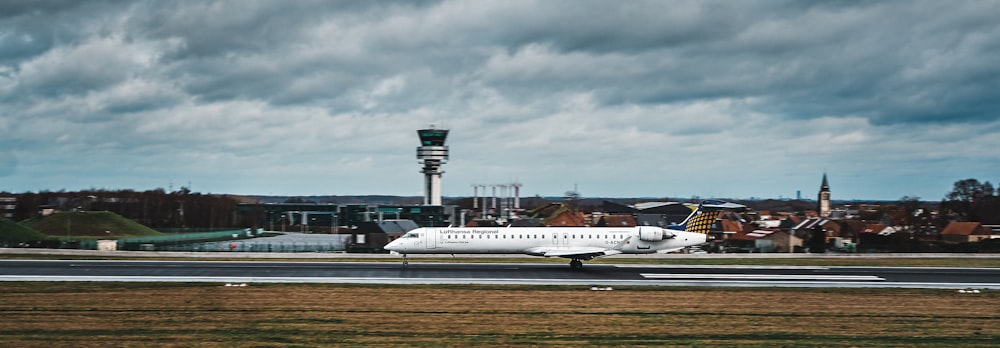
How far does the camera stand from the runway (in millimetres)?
34156

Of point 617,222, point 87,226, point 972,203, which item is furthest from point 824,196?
point 87,226

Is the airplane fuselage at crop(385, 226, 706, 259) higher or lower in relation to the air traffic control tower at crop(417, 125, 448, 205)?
lower

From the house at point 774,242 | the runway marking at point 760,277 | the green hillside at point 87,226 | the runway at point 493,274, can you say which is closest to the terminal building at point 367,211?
the green hillside at point 87,226

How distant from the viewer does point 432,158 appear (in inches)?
5256

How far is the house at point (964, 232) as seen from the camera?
282ft

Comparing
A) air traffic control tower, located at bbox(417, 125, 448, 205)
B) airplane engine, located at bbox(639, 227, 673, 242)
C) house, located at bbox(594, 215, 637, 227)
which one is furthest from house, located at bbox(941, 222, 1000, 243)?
air traffic control tower, located at bbox(417, 125, 448, 205)

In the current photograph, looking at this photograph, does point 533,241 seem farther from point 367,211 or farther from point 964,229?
point 367,211

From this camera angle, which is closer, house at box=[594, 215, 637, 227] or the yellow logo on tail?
the yellow logo on tail

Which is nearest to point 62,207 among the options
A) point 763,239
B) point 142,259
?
point 142,259

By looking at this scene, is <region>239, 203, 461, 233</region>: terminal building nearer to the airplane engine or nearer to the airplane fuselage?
the airplane fuselage

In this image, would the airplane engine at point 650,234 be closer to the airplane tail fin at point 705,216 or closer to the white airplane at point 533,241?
the white airplane at point 533,241

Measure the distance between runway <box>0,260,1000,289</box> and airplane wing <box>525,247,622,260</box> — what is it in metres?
0.80

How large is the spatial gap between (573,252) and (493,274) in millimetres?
4704

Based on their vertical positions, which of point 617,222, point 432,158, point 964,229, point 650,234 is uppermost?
point 432,158
